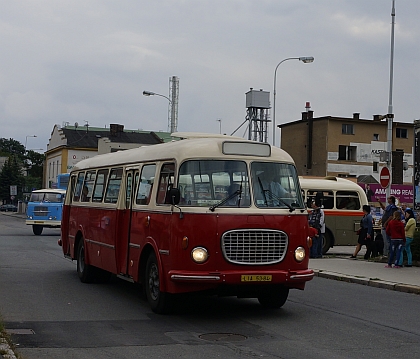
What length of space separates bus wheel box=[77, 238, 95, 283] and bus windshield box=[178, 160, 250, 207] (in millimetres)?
5239

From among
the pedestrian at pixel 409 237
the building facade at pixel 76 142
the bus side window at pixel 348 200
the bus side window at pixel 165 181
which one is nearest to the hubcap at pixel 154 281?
the bus side window at pixel 165 181

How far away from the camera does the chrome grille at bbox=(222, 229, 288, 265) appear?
10391mm

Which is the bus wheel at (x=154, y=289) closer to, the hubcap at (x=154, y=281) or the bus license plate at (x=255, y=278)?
the hubcap at (x=154, y=281)

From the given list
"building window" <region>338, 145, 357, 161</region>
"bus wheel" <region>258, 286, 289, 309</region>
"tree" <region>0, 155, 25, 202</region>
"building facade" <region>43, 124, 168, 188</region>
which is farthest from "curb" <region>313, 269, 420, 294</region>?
"tree" <region>0, 155, 25, 202</region>

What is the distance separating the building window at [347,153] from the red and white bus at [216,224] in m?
61.0

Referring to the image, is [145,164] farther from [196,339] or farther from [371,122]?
[371,122]

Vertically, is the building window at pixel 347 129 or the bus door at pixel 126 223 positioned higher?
the building window at pixel 347 129

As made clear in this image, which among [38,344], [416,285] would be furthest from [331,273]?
[38,344]

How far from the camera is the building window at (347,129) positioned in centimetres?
7181

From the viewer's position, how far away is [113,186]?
13.9 metres

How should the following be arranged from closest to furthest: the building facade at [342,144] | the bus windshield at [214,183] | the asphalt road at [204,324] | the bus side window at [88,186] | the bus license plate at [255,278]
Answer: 1. the asphalt road at [204,324]
2. the bus license plate at [255,278]
3. the bus windshield at [214,183]
4. the bus side window at [88,186]
5. the building facade at [342,144]

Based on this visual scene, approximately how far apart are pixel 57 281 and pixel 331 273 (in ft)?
22.5

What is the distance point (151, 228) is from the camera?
37.3 feet

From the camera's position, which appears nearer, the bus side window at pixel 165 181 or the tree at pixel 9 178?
the bus side window at pixel 165 181
